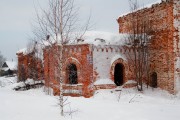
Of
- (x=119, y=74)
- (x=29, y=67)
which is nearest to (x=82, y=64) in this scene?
(x=119, y=74)

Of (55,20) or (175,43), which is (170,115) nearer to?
(55,20)

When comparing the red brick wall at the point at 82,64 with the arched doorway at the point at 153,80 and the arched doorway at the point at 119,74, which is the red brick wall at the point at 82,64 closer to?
the arched doorway at the point at 119,74

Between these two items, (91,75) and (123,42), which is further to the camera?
(123,42)

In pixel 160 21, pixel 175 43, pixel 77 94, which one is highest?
pixel 160 21

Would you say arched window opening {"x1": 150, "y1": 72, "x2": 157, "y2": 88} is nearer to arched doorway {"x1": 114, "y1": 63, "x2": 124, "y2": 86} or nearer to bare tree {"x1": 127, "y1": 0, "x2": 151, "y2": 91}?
bare tree {"x1": 127, "y1": 0, "x2": 151, "y2": 91}

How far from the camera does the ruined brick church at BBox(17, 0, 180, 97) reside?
1577 centimetres

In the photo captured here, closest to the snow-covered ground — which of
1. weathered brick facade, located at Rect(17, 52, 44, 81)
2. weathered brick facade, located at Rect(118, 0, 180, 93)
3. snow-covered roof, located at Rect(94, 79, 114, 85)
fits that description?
snow-covered roof, located at Rect(94, 79, 114, 85)

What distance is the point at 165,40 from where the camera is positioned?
1630 cm

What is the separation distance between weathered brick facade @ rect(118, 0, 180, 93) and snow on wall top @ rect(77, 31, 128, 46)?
209 cm

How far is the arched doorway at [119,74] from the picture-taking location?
57.6ft

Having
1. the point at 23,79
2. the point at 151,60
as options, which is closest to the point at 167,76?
the point at 151,60

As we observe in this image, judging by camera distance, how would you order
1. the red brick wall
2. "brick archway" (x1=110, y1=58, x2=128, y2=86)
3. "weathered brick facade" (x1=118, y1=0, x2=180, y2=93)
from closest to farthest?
1. "weathered brick facade" (x1=118, y1=0, x2=180, y2=93)
2. the red brick wall
3. "brick archway" (x1=110, y1=58, x2=128, y2=86)

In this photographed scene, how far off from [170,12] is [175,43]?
1869 millimetres

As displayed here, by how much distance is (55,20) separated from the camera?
31.6ft
